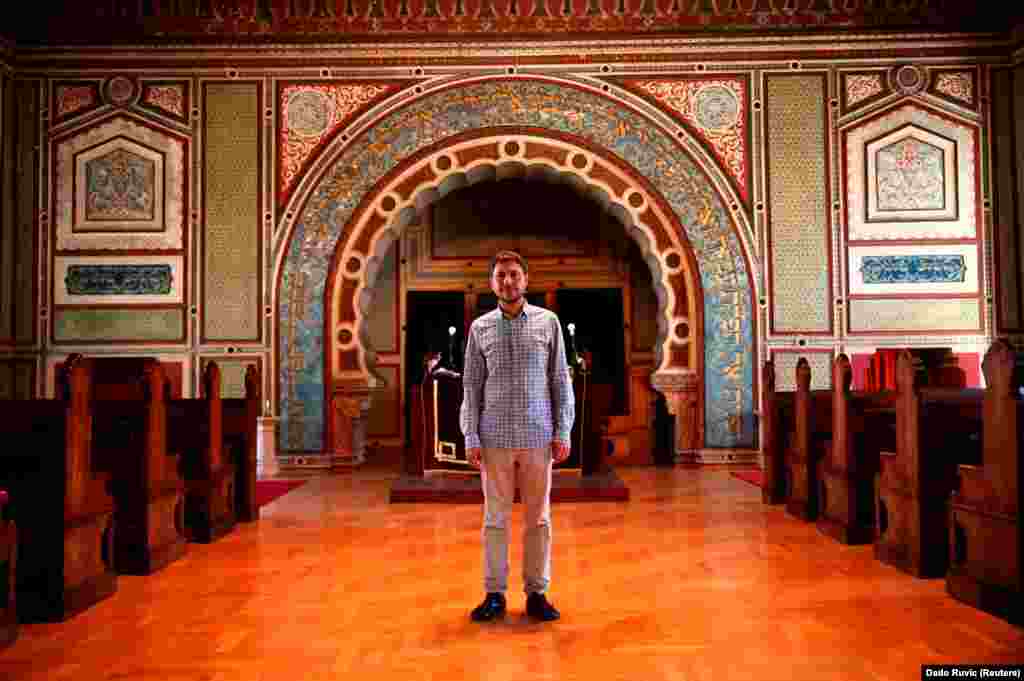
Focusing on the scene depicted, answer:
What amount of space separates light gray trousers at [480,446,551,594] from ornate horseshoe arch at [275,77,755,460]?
6.28 meters

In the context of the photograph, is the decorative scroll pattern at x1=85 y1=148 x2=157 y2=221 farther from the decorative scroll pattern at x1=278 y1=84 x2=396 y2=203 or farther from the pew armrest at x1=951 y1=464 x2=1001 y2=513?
the pew armrest at x1=951 y1=464 x2=1001 y2=513

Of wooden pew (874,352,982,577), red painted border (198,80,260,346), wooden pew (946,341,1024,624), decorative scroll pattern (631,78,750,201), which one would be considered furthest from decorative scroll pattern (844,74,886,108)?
wooden pew (946,341,1024,624)

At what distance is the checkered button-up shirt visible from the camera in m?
3.31

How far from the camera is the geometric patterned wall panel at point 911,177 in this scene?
9.42 meters

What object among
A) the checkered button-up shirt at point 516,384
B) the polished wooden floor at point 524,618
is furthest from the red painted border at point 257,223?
the checkered button-up shirt at point 516,384

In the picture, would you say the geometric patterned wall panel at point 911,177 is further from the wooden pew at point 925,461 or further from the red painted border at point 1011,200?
the wooden pew at point 925,461

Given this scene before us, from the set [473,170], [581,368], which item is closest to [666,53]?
[473,170]

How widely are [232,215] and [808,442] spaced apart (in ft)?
21.6

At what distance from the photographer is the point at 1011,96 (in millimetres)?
9406

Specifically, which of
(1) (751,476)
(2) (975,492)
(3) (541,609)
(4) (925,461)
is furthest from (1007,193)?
(3) (541,609)

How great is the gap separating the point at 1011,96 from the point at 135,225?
959 cm

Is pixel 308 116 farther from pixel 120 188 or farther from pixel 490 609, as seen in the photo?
pixel 490 609

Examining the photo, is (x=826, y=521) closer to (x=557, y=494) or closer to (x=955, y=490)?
(x=955, y=490)

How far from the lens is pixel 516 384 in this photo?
3332mm
